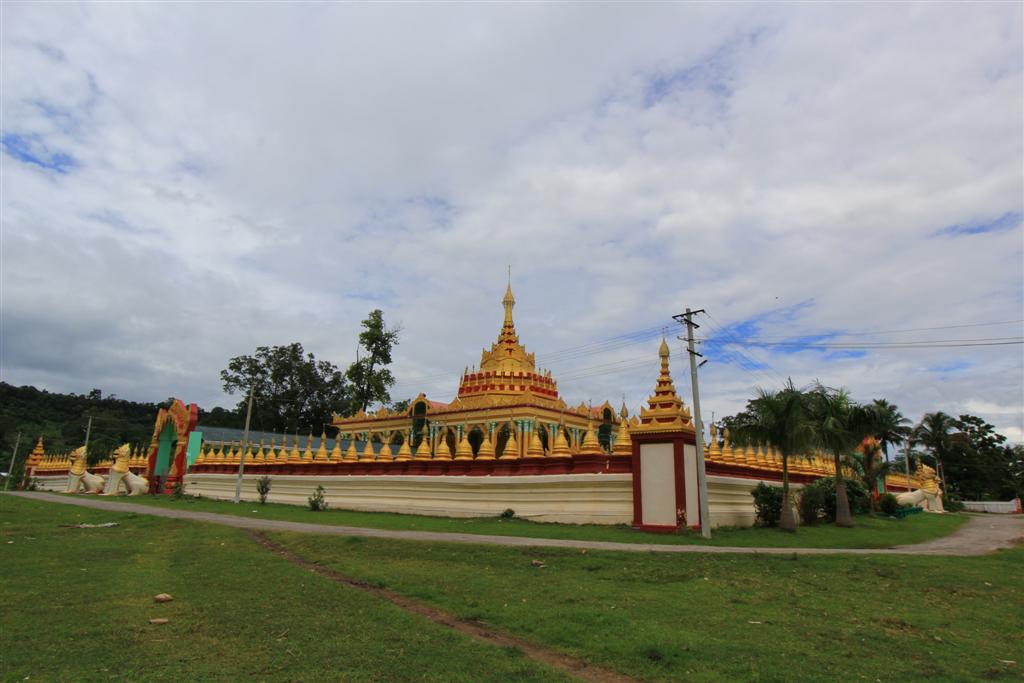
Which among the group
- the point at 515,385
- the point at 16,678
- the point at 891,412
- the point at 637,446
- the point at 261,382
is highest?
the point at 261,382

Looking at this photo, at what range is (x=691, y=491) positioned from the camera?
18297 mm

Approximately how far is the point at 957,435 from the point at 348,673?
75.5m

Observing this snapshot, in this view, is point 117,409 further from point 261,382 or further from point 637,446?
point 637,446

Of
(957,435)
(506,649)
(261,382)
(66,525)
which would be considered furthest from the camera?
(261,382)

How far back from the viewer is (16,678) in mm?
6238

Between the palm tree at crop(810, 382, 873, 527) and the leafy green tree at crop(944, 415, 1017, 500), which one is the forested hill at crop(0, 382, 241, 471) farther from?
the leafy green tree at crop(944, 415, 1017, 500)

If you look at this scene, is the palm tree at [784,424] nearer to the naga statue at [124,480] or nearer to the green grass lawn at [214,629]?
the green grass lawn at [214,629]

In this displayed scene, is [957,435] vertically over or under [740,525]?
over

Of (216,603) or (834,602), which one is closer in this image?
(216,603)

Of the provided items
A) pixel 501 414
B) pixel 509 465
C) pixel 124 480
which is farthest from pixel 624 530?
pixel 124 480

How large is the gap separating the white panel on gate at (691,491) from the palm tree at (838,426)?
6.54 metres

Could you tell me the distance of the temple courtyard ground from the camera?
6980 millimetres

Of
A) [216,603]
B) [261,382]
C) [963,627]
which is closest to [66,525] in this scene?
[216,603]

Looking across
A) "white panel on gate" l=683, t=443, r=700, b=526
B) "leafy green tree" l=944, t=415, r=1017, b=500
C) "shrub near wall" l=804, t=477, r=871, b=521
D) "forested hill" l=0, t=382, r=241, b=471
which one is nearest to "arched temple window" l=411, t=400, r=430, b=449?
"shrub near wall" l=804, t=477, r=871, b=521
